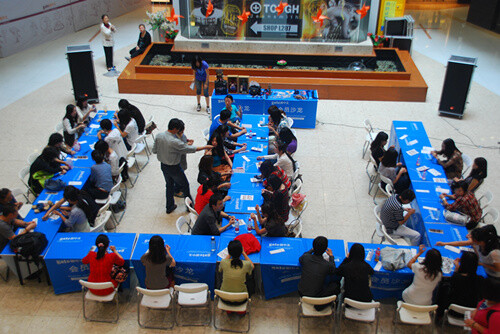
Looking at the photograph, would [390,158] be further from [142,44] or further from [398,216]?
[142,44]

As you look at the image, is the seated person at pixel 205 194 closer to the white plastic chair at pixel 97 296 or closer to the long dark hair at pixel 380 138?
the white plastic chair at pixel 97 296

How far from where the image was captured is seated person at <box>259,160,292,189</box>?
6.33m

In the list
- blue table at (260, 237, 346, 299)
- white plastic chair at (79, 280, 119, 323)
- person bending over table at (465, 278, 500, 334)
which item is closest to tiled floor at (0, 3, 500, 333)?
white plastic chair at (79, 280, 119, 323)

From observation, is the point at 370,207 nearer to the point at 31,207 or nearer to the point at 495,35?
the point at 31,207

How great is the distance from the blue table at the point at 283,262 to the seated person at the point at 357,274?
393 mm

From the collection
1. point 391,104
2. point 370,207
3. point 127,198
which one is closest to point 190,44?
point 391,104

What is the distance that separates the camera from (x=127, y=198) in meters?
7.55

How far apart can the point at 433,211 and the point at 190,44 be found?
29.2ft

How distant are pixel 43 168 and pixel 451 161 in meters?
6.33

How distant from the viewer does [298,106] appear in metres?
9.58

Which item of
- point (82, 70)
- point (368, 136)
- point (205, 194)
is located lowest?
point (368, 136)


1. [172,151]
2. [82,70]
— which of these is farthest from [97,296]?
[82,70]

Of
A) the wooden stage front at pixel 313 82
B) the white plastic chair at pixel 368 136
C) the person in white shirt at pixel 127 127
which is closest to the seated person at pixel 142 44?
the wooden stage front at pixel 313 82

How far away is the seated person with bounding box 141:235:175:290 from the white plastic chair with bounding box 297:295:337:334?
1.56m
